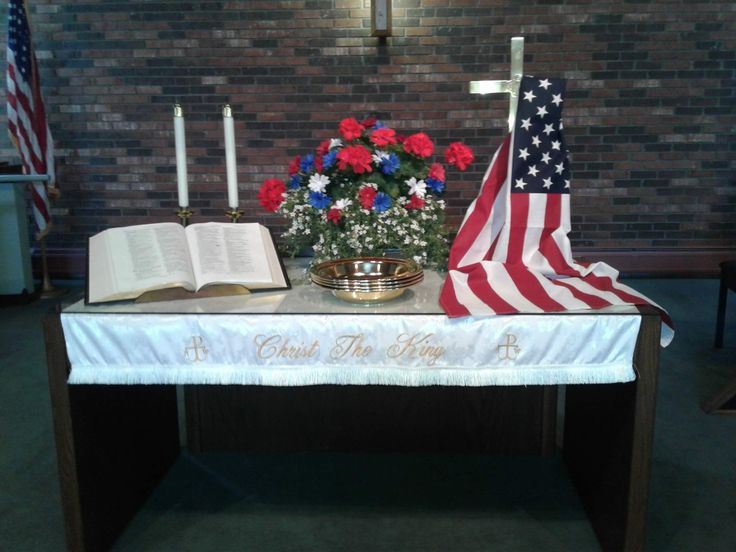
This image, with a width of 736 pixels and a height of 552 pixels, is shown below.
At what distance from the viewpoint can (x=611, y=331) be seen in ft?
5.36

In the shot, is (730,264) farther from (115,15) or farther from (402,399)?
(115,15)

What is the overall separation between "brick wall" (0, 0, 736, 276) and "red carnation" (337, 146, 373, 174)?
123 inches

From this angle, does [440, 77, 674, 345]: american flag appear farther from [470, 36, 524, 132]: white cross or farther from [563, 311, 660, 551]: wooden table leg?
[563, 311, 660, 551]: wooden table leg

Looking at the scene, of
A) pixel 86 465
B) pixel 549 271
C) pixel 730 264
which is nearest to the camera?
pixel 86 465

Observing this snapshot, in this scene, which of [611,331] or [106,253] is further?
[106,253]

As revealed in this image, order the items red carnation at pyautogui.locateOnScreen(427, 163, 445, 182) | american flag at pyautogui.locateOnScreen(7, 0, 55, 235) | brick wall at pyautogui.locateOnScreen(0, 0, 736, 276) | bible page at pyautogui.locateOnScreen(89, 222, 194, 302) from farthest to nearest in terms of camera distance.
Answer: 1. brick wall at pyautogui.locateOnScreen(0, 0, 736, 276)
2. american flag at pyautogui.locateOnScreen(7, 0, 55, 235)
3. red carnation at pyautogui.locateOnScreen(427, 163, 445, 182)
4. bible page at pyautogui.locateOnScreen(89, 222, 194, 302)

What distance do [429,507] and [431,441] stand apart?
34 centimetres

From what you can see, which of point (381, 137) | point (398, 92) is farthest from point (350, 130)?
point (398, 92)

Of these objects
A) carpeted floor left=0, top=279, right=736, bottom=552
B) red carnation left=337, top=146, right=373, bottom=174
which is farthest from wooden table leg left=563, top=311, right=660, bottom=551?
red carnation left=337, top=146, right=373, bottom=174

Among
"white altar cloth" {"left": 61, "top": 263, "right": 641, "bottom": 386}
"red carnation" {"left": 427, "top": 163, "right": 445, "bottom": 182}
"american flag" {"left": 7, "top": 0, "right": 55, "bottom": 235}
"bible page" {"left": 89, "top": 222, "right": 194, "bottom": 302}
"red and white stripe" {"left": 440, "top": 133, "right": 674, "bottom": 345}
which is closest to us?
"white altar cloth" {"left": 61, "top": 263, "right": 641, "bottom": 386}

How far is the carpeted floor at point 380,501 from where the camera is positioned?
1941 mm

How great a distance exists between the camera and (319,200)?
199 cm

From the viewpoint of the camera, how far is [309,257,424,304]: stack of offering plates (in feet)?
5.57

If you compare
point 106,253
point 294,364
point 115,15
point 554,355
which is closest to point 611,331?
point 554,355
